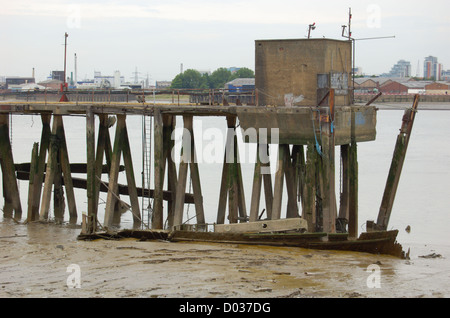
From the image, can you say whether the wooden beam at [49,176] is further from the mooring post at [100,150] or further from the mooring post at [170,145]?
the mooring post at [170,145]

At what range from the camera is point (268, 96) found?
2005 centimetres

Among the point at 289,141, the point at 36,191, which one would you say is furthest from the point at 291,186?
the point at 36,191

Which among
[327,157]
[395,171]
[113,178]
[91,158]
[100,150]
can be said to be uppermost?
[327,157]

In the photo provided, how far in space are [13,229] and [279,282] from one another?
10938 mm

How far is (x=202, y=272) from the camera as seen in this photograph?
16359 mm

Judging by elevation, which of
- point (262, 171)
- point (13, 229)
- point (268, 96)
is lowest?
point (13, 229)

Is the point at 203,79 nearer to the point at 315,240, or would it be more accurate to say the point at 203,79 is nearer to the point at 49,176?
the point at 49,176

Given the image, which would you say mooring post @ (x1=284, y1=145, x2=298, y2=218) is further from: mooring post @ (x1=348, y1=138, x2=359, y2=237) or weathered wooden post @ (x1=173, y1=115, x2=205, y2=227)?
weathered wooden post @ (x1=173, y1=115, x2=205, y2=227)

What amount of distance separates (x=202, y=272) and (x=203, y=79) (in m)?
94.8

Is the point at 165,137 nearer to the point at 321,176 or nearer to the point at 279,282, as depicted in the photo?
the point at 321,176

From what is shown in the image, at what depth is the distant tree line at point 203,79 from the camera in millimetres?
97750

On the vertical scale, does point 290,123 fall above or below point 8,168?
above
